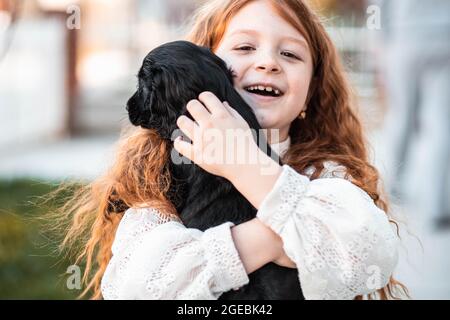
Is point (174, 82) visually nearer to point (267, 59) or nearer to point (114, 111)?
point (267, 59)

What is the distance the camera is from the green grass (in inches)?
159

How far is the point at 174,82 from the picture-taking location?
5.99ft

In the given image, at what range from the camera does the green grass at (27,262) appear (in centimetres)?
405

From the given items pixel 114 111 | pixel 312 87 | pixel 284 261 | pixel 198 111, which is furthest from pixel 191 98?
pixel 114 111

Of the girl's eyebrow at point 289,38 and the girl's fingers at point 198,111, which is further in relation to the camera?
the girl's eyebrow at point 289,38

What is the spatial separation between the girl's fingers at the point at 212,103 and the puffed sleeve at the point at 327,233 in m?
0.22

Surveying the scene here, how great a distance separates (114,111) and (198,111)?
8.66 meters

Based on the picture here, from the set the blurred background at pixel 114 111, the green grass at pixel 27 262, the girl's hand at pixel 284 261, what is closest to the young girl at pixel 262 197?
the girl's hand at pixel 284 261

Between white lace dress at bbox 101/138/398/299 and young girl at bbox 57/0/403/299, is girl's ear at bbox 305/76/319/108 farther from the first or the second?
white lace dress at bbox 101/138/398/299

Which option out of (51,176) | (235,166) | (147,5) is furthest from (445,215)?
(147,5)

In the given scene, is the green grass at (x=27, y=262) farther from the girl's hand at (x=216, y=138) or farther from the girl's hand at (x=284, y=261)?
the girl's hand at (x=284, y=261)

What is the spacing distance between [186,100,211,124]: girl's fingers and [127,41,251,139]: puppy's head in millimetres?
33

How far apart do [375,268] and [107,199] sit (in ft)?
2.67

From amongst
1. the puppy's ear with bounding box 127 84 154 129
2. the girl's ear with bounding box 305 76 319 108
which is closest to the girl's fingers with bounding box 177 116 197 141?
the puppy's ear with bounding box 127 84 154 129
